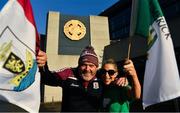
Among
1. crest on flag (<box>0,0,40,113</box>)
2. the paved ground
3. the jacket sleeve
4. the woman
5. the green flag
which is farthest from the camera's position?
the paved ground

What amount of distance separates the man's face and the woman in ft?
0.38

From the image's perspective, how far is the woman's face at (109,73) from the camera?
4672 mm

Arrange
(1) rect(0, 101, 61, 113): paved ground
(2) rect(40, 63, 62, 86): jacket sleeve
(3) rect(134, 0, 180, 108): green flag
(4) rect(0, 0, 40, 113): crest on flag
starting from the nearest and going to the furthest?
(4) rect(0, 0, 40, 113): crest on flag, (2) rect(40, 63, 62, 86): jacket sleeve, (3) rect(134, 0, 180, 108): green flag, (1) rect(0, 101, 61, 113): paved ground

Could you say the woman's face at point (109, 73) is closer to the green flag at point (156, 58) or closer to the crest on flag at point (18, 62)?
the green flag at point (156, 58)

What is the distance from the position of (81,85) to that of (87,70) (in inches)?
7.3

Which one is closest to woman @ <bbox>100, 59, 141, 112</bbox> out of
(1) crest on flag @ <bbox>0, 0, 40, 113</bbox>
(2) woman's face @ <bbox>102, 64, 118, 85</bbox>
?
(2) woman's face @ <bbox>102, 64, 118, 85</bbox>

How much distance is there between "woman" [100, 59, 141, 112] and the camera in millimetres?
4559

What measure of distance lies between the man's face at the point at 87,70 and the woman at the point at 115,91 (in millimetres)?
116

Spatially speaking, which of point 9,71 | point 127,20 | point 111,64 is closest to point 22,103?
point 9,71

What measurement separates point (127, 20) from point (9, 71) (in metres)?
54.5

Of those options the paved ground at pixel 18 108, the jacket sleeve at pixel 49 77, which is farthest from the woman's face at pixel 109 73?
the paved ground at pixel 18 108

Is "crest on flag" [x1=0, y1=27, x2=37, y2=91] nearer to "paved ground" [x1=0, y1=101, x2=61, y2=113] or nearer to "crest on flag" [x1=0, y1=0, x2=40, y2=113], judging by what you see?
"crest on flag" [x1=0, y1=0, x2=40, y2=113]

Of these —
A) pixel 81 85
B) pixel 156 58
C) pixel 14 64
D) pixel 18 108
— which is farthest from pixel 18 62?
pixel 18 108

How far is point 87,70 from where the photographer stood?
4715 mm
